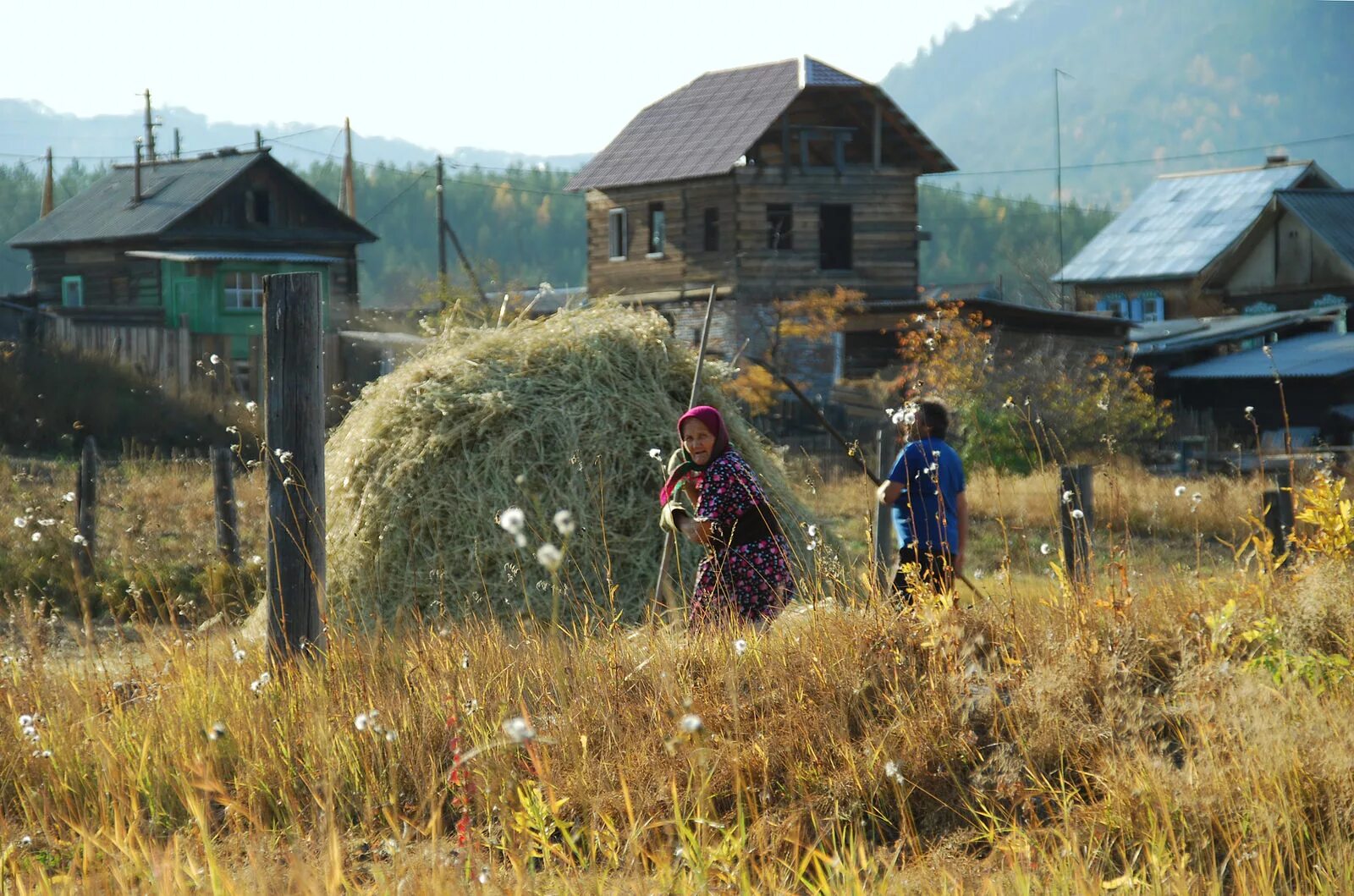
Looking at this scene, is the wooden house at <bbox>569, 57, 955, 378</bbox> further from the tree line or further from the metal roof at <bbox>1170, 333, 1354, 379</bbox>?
the tree line

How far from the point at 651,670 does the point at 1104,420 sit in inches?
693

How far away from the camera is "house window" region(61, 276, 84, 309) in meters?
39.9

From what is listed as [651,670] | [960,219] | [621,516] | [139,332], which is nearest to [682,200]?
[139,332]

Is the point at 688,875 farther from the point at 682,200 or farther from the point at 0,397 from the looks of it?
the point at 682,200

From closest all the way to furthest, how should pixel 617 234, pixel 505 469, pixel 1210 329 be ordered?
pixel 505 469
pixel 1210 329
pixel 617 234

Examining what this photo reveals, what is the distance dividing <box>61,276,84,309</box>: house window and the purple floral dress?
37.7 meters

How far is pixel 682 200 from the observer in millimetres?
31641

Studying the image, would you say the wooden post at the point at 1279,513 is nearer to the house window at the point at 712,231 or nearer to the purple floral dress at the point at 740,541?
the purple floral dress at the point at 740,541

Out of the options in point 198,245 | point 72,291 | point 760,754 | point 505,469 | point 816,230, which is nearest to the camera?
point 760,754

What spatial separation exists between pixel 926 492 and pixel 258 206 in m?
35.1

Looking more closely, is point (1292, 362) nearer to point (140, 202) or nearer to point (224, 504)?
point (224, 504)

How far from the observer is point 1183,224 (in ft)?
132

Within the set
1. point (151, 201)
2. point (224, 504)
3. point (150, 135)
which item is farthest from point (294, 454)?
point (150, 135)

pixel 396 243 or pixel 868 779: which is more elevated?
pixel 396 243
